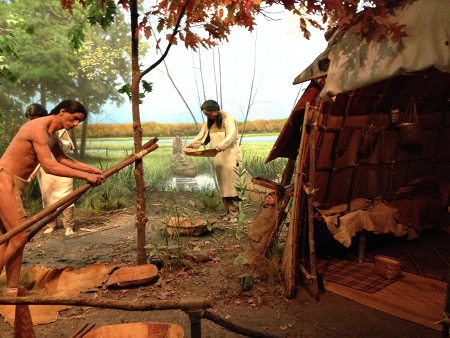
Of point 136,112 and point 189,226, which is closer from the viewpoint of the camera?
point 136,112

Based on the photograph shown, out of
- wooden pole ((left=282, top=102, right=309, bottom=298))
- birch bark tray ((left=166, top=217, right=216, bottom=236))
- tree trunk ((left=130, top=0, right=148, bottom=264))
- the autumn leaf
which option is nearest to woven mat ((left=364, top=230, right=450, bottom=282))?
wooden pole ((left=282, top=102, right=309, bottom=298))

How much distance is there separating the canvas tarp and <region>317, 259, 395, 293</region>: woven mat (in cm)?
217

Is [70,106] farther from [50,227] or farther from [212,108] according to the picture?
[50,227]

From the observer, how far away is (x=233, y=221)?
23.0 feet

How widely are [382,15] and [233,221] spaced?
465 centimetres

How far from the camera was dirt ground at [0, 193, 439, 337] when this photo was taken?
3449 millimetres

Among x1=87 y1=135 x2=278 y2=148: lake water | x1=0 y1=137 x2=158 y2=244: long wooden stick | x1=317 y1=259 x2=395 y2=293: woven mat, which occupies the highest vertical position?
x1=87 y1=135 x2=278 y2=148: lake water

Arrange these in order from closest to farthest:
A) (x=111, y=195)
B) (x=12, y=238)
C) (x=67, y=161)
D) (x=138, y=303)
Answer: (x=138, y=303) → (x=12, y=238) → (x=67, y=161) → (x=111, y=195)

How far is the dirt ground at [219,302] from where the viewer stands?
3449 millimetres

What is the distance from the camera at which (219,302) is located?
3990 millimetres

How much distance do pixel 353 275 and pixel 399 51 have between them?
266 cm

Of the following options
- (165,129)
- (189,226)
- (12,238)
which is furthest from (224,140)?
(165,129)

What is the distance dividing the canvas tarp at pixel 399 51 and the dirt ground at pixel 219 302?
6.87ft

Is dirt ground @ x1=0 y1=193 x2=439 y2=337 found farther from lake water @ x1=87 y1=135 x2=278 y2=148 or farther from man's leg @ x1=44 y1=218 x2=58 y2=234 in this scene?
lake water @ x1=87 y1=135 x2=278 y2=148
